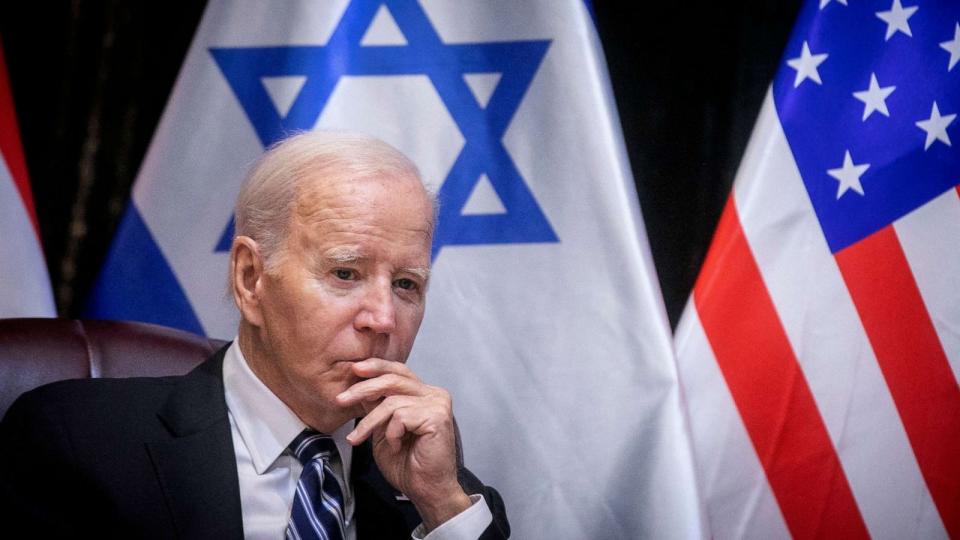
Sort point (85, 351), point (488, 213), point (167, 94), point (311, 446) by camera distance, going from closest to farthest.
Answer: point (311, 446) < point (85, 351) < point (488, 213) < point (167, 94)

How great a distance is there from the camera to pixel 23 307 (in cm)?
215

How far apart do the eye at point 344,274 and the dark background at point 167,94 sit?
1.12 m

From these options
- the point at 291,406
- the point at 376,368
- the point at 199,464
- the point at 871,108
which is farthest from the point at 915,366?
the point at 199,464

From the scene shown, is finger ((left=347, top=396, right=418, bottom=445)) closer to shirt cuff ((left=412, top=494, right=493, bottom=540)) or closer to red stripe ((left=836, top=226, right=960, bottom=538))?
shirt cuff ((left=412, top=494, right=493, bottom=540))

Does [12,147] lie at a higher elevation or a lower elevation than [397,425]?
Result: higher

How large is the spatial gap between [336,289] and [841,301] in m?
1.24

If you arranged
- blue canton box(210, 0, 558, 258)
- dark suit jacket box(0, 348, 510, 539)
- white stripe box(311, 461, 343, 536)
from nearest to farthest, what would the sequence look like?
dark suit jacket box(0, 348, 510, 539) → white stripe box(311, 461, 343, 536) → blue canton box(210, 0, 558, 258)

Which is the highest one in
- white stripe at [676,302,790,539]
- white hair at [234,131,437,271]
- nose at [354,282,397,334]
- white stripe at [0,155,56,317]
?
white stripe at [0,155,56,317]

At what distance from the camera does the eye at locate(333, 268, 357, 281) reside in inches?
60.2

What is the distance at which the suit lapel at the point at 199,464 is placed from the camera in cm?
144

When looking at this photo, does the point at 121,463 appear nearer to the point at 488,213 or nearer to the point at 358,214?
the point at 358,214

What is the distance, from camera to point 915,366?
2.11 m

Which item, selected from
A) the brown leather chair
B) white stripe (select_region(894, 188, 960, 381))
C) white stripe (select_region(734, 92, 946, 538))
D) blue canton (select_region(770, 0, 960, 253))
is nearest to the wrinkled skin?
the brown leather chair

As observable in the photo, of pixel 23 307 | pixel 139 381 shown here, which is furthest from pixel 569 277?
pixel 23 307
